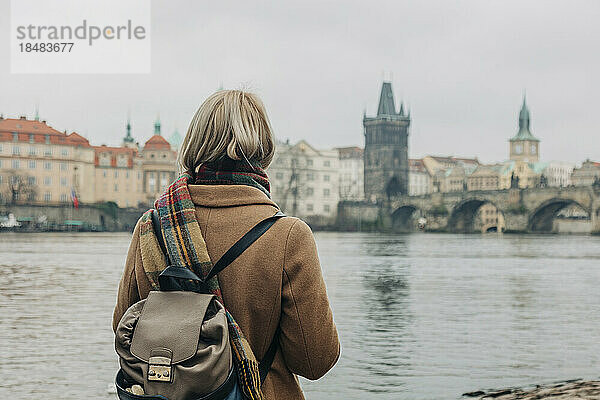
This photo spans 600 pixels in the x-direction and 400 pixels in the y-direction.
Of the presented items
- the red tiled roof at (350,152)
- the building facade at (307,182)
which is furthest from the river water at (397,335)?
the red tiled roof at (350,152)

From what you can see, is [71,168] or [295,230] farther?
[71,168]

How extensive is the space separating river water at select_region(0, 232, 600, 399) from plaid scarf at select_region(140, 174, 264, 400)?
17.3 ft

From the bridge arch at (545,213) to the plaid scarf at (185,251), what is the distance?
77.7m

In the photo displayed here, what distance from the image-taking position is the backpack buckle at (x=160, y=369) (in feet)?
5.98

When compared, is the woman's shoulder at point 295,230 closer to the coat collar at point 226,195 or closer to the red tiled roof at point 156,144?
the coat collar at point 226,195

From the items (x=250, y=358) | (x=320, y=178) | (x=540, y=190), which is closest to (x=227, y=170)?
(x=250, y=358)

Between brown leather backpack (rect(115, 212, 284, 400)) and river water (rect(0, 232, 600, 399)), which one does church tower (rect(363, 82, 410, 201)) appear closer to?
river water (rect(0, 232, 600, 399))

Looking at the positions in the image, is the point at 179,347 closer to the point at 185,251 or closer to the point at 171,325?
the point at 171,325

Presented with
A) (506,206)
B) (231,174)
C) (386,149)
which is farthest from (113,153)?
(231,174)

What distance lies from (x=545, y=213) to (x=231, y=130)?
85174 mm

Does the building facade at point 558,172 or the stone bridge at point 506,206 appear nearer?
the stone bridge at point 506,206

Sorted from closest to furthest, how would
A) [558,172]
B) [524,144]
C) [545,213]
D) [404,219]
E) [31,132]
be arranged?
[545,213]
[31,132]
[404,219]
[558,172]
[524,144]

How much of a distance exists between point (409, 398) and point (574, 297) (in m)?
10.9

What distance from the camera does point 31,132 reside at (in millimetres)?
84500
